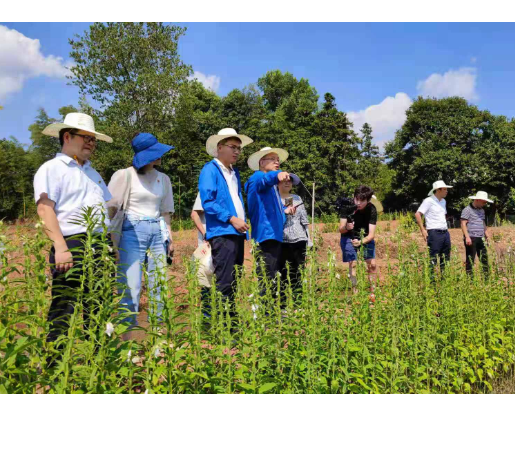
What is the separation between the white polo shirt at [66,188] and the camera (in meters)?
2.69

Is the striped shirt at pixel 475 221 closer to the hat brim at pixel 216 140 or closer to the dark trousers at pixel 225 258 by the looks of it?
the hat brim at pixel 216 140

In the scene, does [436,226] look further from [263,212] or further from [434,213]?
[263,212]

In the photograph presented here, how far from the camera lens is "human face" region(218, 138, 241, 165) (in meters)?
3.96

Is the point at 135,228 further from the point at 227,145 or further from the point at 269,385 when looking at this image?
the point at 269,385

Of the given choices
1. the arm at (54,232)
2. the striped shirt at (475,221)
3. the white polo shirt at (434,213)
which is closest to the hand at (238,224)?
the arm at (54,232)

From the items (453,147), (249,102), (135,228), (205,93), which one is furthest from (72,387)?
(453,147)

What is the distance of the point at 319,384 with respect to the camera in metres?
2.19

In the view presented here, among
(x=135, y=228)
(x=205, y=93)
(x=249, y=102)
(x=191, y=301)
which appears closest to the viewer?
(x=191, y=301)

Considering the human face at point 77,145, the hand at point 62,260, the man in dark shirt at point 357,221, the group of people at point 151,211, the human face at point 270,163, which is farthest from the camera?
the man in dark shirt at point 357,221

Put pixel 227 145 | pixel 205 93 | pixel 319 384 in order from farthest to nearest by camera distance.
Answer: pixel 205 93 < pixel 227 145 < pixel 319 384

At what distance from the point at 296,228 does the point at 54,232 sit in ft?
8.72

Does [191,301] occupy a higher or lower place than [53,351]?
higher

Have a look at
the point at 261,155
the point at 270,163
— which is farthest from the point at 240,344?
the point at 261,155

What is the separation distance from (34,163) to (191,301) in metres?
22.5
